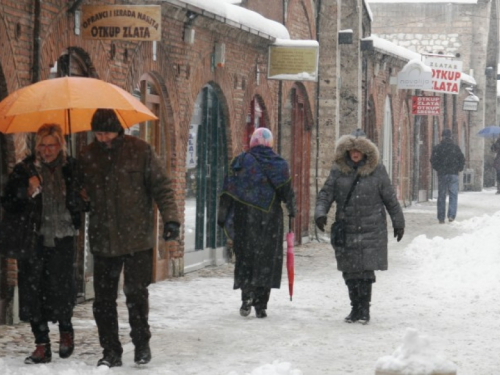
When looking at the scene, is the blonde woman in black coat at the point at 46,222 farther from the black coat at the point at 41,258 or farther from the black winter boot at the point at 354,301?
the black winter boot at the point at 354,301

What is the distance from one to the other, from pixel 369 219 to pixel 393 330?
105 cm

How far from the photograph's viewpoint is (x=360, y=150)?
1079cm

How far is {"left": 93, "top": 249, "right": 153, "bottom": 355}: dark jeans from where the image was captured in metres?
8.20

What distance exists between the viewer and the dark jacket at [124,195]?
8.15 metres

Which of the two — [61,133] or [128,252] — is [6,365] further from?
[61,133]

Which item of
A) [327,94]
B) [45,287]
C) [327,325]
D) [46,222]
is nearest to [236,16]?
[327,325]

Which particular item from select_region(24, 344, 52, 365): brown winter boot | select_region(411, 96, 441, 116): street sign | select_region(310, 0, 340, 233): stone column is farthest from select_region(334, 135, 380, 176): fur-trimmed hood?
select_region(411, 96, 441, 116): street sign

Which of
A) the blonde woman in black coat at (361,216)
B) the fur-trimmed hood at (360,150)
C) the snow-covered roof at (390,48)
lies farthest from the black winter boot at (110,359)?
the snow-covered roof at (390,48)

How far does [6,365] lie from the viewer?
808cm

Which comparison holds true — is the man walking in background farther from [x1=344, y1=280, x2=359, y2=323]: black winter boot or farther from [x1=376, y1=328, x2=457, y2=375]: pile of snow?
[x1=376, y1=328, x2=457, y2=375]: pile of snow

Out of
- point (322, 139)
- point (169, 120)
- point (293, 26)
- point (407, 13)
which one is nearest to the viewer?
point (169, 120)

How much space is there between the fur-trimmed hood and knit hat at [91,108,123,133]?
308 centimetres

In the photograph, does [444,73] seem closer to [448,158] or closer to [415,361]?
[448,158]

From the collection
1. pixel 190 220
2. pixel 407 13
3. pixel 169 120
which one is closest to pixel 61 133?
pixel 169 120
